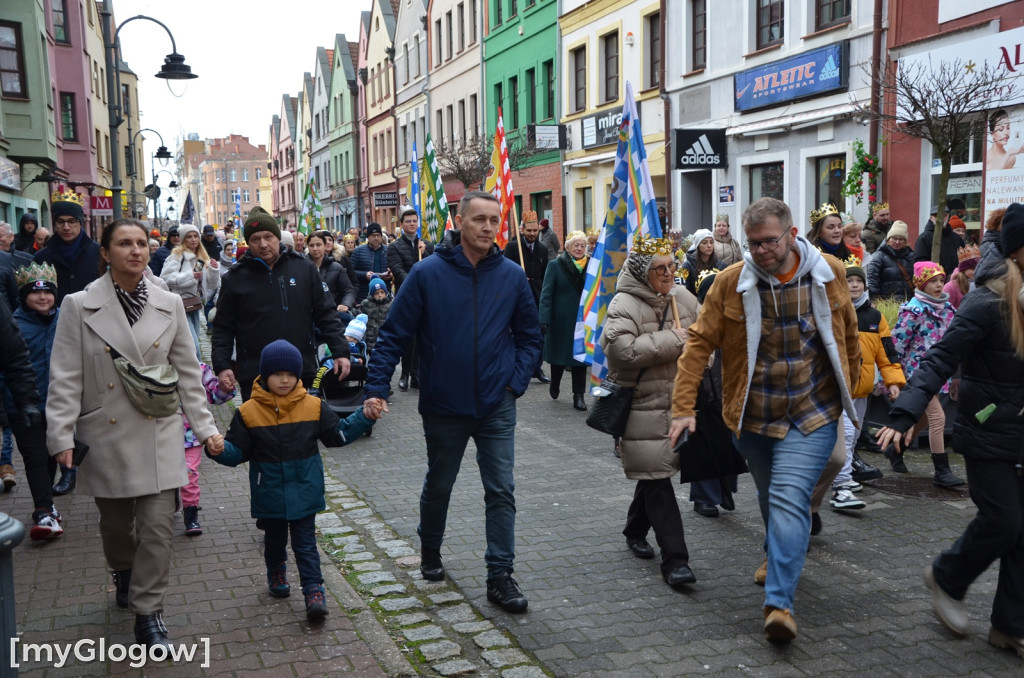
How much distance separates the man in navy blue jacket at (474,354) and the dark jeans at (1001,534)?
212 cm

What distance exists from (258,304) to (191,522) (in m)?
1.53

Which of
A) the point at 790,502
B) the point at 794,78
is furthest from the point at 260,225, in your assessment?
the point at 794,78

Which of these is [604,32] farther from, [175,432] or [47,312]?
[175,432]

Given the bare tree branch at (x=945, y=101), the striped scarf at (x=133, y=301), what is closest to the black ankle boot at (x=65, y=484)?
the striped scarf at (x=133, y=301)

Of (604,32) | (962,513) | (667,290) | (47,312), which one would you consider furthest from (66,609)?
(604,32)

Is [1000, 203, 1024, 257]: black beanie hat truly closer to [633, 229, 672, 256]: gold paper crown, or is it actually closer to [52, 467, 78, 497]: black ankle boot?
[633, 229, 672, 256]: gold paper crown

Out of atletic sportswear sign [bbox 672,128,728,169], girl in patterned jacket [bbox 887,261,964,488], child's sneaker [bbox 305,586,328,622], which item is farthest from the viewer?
atletic sportswear sign [bbox 672,128,728,169]

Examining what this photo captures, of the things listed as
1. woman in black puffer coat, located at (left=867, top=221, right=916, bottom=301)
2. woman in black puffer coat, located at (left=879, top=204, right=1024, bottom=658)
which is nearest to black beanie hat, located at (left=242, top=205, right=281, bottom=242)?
woman in black puffer coat, located at (left=879, top=204, right=1024, bottom=658)

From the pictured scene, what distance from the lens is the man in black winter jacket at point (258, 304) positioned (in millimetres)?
6031

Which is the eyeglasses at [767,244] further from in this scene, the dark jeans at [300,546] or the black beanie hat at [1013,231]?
the dark jeans at [300,546]

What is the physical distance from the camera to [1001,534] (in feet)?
14.1

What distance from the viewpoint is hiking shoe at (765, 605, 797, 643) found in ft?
14.4

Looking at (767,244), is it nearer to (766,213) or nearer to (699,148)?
(766,213)

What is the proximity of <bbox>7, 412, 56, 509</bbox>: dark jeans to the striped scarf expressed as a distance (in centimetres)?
232
